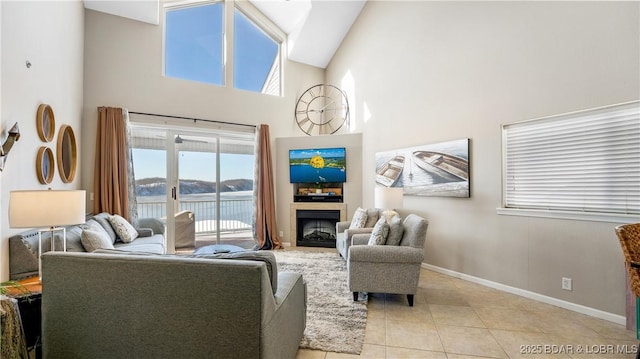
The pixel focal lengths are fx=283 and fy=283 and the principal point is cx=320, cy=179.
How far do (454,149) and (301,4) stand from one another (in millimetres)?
3964

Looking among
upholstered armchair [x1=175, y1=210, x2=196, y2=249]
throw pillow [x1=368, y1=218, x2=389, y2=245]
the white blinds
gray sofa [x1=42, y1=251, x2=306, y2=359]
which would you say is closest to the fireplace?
upholstered armchair [x1=175, y1=210, x2=196, y2=249]

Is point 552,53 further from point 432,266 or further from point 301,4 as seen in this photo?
point 301,4

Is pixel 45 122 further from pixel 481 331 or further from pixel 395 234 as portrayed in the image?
pixel 481 331

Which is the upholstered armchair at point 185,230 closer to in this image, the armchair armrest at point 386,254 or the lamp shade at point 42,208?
the lamp shade at point 42,208

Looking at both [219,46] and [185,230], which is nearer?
[185,230]

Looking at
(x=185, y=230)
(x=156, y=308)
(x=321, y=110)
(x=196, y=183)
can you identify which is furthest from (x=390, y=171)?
(x=156, y=308)

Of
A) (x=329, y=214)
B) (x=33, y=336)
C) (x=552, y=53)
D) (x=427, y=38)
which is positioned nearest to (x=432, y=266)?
(x=329, y=214)

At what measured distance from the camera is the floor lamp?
1954 millimetres

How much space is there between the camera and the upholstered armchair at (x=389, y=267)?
291 centimetres

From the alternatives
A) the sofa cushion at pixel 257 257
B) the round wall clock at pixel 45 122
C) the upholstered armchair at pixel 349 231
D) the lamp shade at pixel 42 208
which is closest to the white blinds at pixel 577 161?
the upholstered armchair at pixel 349 231

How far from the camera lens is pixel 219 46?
18.2 ft

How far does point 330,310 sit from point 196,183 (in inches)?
142

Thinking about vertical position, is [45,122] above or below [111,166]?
above

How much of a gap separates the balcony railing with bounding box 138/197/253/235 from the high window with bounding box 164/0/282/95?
7.54 feet
